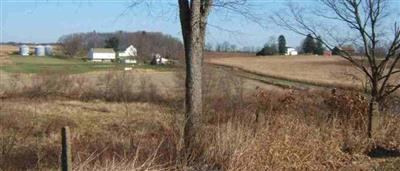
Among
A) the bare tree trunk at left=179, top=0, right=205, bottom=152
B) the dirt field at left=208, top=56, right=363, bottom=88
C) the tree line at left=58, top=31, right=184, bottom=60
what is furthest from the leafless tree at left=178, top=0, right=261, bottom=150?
the dirt field at left=208, top=56, right=363, bottom=88

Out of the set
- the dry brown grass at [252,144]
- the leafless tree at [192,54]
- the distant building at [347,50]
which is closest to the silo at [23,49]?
the dry brown grass at [252,144]

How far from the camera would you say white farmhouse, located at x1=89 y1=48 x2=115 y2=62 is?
366 ft

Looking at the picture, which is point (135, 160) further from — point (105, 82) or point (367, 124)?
point (105, 82)

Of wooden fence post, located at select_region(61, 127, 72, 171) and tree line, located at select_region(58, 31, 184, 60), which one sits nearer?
wooden fence post, located at select_region(61, 127, 72, 171)

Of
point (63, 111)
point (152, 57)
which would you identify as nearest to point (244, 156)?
point (63, 111)

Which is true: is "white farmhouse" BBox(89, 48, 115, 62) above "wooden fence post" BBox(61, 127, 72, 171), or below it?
below

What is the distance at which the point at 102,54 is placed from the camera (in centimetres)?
11356

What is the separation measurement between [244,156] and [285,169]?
87 centimetres

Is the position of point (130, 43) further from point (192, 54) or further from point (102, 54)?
point (192, 54)

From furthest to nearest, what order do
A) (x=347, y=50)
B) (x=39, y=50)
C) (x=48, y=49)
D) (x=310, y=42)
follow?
(x=48, y=49) < (x=39, y=50) < (x=310, y=42) < (x=347, y=50)

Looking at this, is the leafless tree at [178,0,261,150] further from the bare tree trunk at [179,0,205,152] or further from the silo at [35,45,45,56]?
the silo at [35,45,45,56]

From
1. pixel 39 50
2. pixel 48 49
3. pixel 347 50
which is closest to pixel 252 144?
pixel 347 50

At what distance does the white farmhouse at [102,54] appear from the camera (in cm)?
11157

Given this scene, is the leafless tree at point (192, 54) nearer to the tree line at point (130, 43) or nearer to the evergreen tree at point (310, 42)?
the evergreen tree at point (310, 42)
